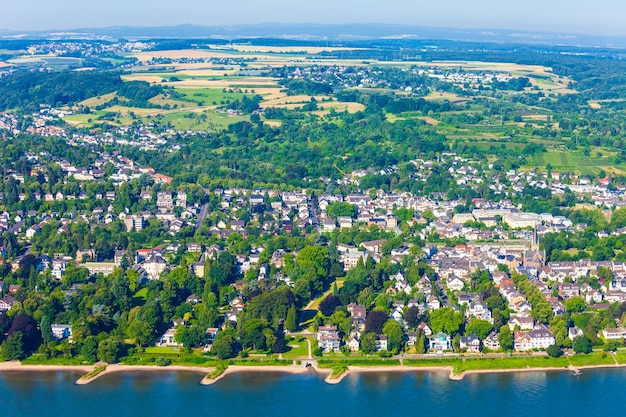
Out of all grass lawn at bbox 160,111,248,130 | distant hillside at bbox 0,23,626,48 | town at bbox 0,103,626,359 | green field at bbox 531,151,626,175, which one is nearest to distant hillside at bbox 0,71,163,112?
grass lawn at bbox 160,111,248,130

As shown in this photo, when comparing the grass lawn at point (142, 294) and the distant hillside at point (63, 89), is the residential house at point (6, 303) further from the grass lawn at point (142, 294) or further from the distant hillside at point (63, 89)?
the distant hillside at point (63, 89)

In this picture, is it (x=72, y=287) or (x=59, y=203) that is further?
(x=59, y=203)

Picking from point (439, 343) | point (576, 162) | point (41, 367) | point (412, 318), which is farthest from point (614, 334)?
point (576, 162)

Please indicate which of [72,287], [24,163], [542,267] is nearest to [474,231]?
[542,267]

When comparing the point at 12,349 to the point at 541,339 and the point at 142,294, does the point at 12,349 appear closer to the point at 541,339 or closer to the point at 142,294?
the point at 142,294

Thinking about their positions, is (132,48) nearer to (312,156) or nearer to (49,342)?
(312,156)

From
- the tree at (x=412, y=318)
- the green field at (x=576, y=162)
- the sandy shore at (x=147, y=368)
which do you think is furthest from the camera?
the green field at (x=576, y=162)

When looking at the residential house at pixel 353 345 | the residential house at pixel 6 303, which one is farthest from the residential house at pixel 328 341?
the residential house at pixel 6 303
